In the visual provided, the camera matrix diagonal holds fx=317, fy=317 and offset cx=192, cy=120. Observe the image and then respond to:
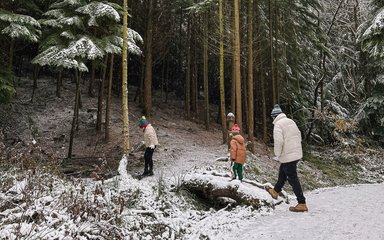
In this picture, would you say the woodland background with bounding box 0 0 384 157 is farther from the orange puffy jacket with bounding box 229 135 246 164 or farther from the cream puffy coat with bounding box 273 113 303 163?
the cream puffy coat with bounding box 273 113 303 163

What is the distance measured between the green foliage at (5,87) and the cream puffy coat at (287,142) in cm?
1020

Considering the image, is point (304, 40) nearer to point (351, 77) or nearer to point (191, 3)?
point (351, 77)

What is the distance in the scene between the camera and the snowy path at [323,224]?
5.21 metres

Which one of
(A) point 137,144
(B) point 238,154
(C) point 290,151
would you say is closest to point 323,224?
(C) point 290,151

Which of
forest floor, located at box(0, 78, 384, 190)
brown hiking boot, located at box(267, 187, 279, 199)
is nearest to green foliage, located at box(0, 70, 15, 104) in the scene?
forest floor, located at box(0, 78, 384, 190)

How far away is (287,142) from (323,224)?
176cm

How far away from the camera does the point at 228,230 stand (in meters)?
6.07

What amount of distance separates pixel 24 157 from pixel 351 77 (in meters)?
24.7

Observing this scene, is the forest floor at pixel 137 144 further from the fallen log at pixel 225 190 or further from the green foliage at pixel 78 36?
the green foliage at pixel 78 36

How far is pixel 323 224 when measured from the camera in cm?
572

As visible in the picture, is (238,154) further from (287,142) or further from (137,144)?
(137,144)

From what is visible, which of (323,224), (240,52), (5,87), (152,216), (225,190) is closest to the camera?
(323,224)

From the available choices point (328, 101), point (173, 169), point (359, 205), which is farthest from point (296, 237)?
point (328, 101)

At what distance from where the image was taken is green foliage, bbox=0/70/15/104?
11894 millimetres
